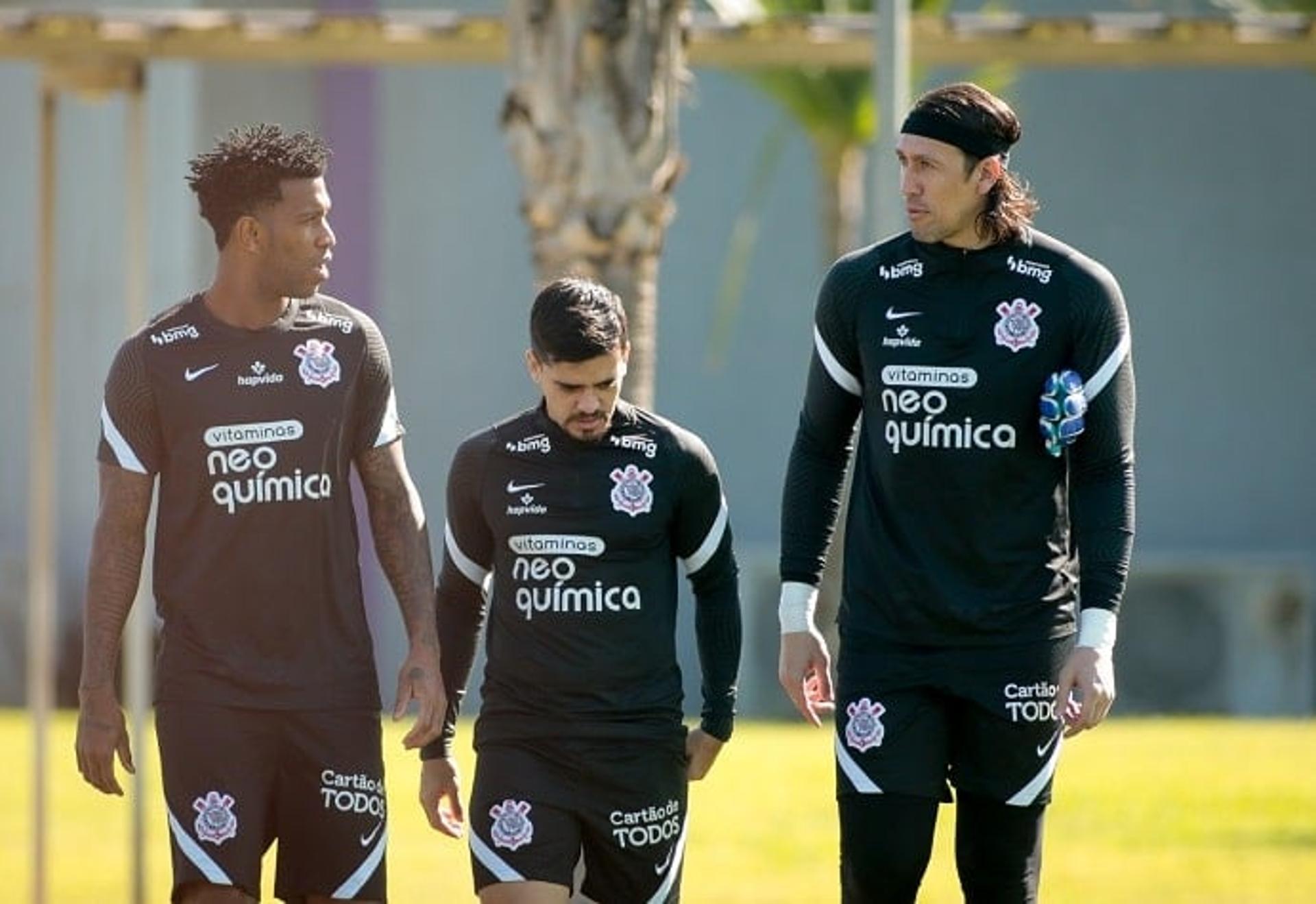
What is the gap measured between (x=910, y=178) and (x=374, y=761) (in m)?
1.69

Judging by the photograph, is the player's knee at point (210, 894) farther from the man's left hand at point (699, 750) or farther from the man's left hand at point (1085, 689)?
the man's left hand at point (1085, 689)

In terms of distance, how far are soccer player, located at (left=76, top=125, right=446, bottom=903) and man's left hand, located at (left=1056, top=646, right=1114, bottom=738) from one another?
1.32 m

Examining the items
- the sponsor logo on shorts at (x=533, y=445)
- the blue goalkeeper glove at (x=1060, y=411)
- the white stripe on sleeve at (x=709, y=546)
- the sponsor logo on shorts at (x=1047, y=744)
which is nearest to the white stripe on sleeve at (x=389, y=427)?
the sponsor logo on shorts at (x=533, y=445)

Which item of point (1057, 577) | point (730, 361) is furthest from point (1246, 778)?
point (730, 361)

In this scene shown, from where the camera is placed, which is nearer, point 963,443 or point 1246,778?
point 963,443

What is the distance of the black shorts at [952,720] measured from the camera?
594 centimetres

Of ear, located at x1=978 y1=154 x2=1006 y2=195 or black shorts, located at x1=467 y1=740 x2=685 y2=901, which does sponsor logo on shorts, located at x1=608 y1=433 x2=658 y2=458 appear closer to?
black shorts, located at x1=467 y1=740 x2=685 y2=901

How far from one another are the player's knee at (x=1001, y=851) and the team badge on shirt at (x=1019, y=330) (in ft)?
3.13

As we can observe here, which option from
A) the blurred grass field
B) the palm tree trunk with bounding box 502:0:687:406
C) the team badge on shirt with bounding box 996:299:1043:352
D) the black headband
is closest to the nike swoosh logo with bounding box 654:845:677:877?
the team badge on shirt with bounding box 996:299:1043:352

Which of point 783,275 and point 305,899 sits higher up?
point 305,899

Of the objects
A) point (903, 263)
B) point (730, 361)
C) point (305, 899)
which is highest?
point (903, 263)

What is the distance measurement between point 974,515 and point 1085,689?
1.42 ft

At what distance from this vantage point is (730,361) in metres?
24.8

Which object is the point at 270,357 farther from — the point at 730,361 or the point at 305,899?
the point at 730,361
